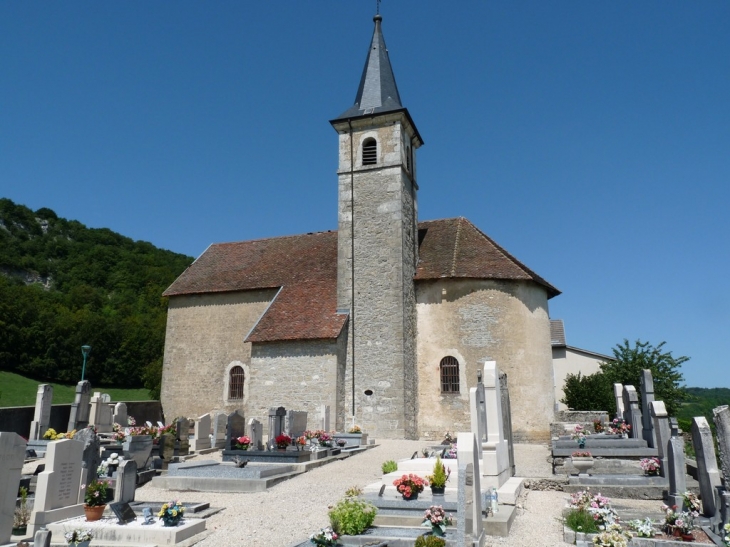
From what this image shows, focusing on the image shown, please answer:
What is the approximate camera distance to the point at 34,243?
201 feet

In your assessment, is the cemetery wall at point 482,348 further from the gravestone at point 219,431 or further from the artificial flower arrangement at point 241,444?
the artificial flower arrangement at point 241,444

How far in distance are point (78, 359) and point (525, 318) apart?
1671 inches

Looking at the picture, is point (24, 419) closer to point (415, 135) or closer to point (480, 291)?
point (480, 291)

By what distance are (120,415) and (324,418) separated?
24.7 feet

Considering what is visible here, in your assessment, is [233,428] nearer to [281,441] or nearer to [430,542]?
[281,441]

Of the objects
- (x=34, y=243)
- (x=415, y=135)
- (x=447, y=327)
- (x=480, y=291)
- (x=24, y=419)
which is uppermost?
(x=34, y=243)

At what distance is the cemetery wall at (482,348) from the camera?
795 inches

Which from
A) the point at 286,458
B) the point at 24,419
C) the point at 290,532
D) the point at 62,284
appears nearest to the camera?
the point at 290,532

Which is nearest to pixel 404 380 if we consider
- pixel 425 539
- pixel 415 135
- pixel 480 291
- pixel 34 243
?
pixel 480 291

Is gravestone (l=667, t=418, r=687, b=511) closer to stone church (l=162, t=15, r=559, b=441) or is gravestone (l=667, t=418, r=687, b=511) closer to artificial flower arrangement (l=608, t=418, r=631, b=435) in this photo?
artificial flower arrangement (l=608, t=418, r=631, b=435)

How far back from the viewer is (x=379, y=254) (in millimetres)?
21266

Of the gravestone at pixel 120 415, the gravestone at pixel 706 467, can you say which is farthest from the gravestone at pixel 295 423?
the gravestone at pixel 706 467

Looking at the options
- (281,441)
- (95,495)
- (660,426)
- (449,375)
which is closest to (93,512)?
(95,495)

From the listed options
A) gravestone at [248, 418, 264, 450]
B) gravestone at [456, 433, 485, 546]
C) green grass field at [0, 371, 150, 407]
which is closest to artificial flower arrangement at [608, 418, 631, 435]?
gravestone at [456, 433, 485, 546]
